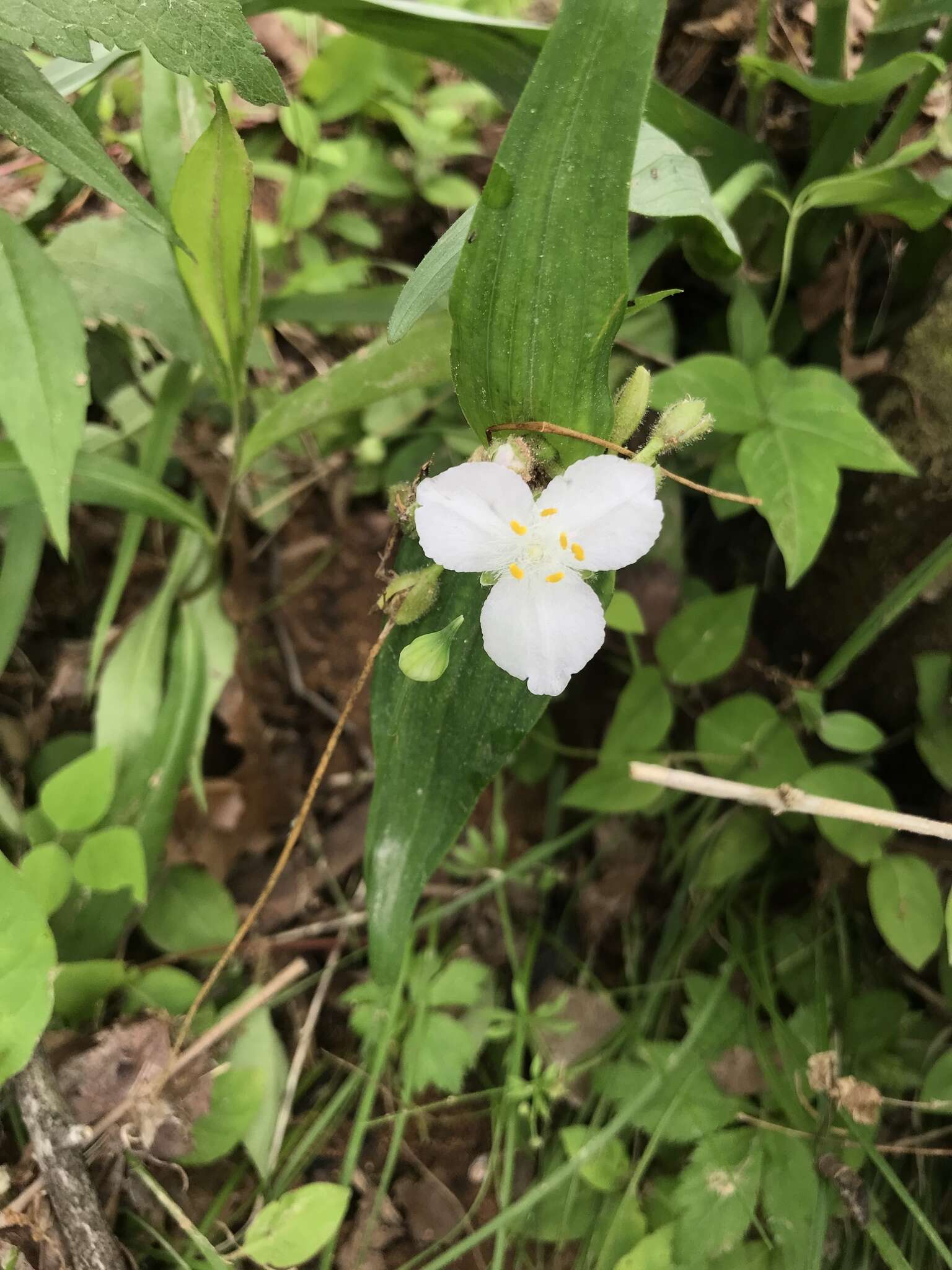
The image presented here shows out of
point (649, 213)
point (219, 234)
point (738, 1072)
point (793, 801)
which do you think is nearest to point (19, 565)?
point (219, 234)

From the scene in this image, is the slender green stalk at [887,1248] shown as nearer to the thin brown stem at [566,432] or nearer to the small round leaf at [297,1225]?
the small round leaf at [297,1225]

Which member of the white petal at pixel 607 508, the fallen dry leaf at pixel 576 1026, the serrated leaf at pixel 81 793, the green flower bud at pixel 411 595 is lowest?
the fallen dry leaf at pixel 576 1026

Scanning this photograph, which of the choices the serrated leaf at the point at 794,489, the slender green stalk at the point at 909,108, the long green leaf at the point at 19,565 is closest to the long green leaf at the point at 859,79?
the slender green stalk at the point at 909,108

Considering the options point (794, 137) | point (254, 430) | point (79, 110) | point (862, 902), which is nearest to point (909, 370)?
point (794, 137)

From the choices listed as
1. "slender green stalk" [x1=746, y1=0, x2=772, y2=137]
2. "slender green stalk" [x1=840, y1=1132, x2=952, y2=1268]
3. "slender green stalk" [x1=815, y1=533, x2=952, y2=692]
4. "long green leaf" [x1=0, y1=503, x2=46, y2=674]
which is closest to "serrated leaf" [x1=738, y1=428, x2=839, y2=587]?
"slender green stalk" [x1=815, y1=533, x2=952, y2=692]

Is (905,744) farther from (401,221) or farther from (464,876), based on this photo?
(401,221)
